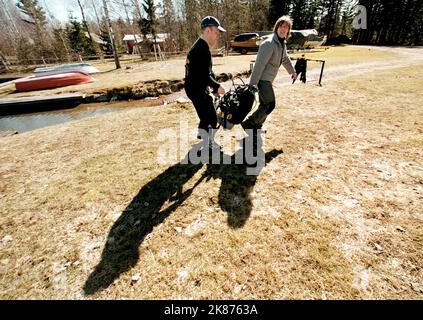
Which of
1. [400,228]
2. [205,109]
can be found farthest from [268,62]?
[400,228]

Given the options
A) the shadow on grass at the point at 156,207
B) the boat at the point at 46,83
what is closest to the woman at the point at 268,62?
the shadow on grass at the point at 156,207

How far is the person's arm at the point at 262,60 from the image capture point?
3.80m

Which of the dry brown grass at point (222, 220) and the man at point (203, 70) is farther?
the man at point (203, 70)

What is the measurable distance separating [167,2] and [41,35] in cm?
2002

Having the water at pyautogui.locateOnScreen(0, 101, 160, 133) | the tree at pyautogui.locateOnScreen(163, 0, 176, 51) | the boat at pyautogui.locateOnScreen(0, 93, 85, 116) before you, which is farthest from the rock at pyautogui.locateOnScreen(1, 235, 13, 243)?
the tree at pyautogui.locateOnScreen(163, 0, 176, 51)

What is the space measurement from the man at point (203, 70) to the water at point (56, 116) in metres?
7.41

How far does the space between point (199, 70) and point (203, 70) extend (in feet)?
0.22

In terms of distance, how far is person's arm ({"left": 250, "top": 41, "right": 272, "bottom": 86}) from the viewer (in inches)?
150

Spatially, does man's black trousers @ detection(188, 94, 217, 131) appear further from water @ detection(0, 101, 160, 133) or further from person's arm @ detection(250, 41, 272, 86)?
water @ detection(0, 101, 160, 133)

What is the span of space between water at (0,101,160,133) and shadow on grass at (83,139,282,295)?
7851 millimetres

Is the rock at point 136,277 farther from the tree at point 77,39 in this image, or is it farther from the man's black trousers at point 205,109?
the tree at point 77,39

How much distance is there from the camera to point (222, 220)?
285 centimetres

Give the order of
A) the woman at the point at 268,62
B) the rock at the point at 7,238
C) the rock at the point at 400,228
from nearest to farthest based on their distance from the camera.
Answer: the rock at the point at 400,228 → the rock at the point at 7,238 → the woman at the point at 268,62

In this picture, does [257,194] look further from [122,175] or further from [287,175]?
[122,175]
